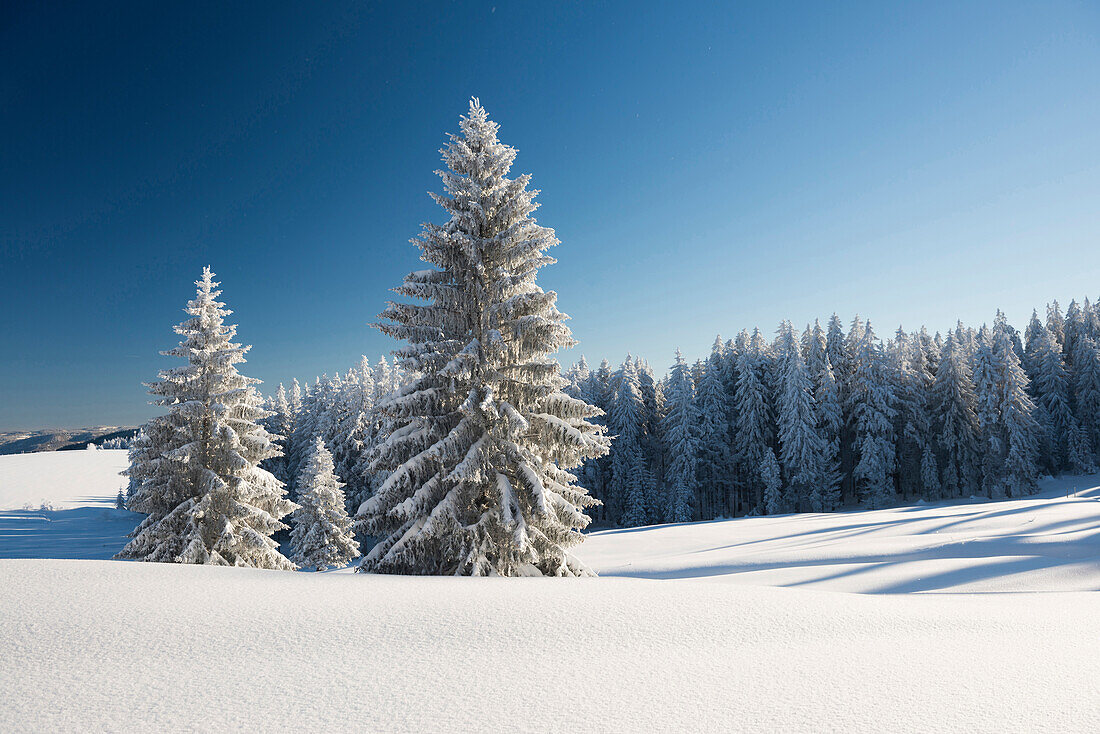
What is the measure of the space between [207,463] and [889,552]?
19614 millimetres

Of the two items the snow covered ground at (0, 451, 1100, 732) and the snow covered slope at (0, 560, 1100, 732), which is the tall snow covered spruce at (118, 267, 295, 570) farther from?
the snow covered slope at (0, 560, 1100, 732)

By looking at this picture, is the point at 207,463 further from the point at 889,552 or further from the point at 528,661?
the point at 889,552

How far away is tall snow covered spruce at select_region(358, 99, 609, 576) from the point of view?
977 cm

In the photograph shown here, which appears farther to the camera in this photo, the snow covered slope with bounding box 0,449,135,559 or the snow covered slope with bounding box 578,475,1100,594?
the snow covered slope with bounding box 0,449,135,559

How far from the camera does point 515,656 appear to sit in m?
3.87

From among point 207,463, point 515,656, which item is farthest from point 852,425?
point 515,656

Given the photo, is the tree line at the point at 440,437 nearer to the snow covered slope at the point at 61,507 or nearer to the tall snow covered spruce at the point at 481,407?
the tall snow covered spruce at the point at 481,407

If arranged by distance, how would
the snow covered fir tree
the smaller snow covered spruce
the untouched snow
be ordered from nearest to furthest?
the smaller snow covered spruce < the snow covered fir tree < the untouched snow

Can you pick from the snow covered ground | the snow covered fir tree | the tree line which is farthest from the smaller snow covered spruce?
the snow covered ground

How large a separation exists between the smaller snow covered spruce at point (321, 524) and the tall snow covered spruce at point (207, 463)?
50.3 feet

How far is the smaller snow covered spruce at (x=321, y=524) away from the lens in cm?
2986

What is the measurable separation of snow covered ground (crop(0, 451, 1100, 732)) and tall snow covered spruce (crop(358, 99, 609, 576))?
8.72 ft

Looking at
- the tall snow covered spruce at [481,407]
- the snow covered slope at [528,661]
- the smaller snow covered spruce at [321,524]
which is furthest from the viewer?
the smaller snow covered spruce at [321,524]

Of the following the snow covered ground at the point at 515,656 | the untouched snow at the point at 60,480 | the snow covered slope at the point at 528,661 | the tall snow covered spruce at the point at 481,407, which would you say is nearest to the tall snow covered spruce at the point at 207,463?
the tall snow covered spruce at the point at 481,407
